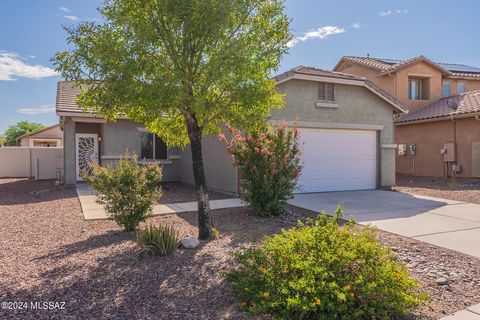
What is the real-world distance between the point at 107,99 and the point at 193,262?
112 inches

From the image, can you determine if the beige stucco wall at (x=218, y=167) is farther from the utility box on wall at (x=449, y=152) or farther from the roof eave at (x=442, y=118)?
the utility box on wall at (x=449, y=152)

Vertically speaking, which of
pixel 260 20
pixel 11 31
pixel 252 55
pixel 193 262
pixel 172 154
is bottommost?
pixel 193 262

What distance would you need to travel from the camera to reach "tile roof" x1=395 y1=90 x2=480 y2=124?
17820 mm

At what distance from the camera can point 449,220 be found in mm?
8625

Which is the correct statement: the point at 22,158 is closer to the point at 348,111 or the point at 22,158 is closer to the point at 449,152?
the point at 348,111

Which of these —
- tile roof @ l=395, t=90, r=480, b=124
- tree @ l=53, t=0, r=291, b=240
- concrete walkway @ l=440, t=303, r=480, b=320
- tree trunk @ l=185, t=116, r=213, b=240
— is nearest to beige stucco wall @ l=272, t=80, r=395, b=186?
tile roof @ l=395, t=90, r=480, b=124

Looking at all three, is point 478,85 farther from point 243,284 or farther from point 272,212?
point 243,284

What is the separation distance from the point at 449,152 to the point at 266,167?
14.0 meters

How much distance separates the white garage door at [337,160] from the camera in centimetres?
1317

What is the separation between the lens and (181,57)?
240 inches

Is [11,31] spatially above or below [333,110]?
above

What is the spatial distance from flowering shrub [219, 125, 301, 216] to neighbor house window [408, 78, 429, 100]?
55.0 ft

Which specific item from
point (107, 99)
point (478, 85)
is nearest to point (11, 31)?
point (107, 99)

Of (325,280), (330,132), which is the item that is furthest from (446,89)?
(325,280)
